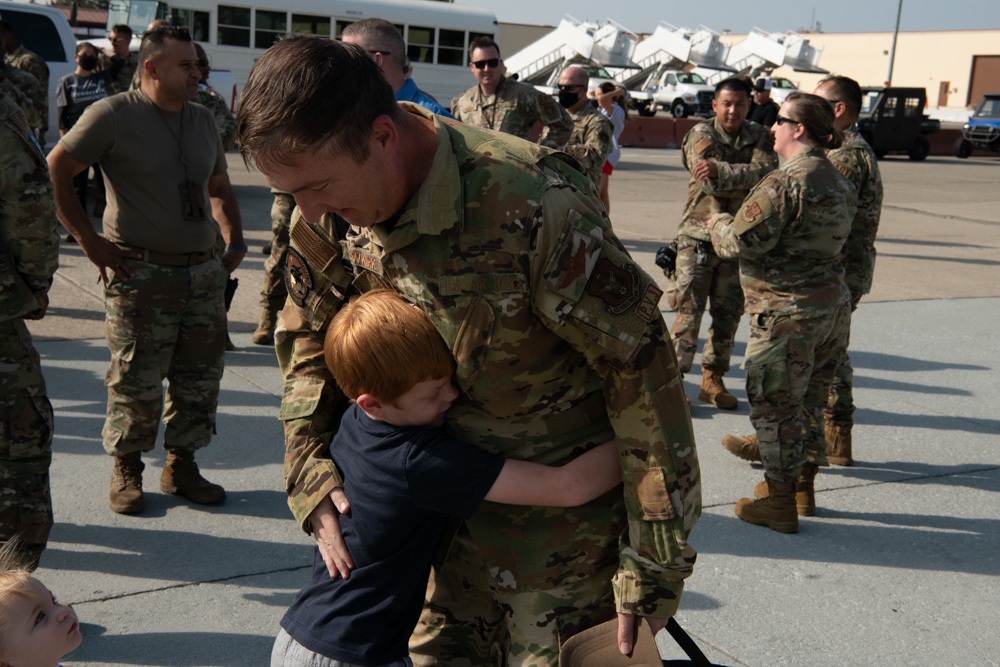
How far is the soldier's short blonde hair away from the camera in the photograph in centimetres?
181

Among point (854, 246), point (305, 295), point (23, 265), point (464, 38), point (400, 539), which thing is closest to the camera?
point (400, 539)

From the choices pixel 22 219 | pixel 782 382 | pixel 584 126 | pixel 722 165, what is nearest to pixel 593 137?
pixel 584 126

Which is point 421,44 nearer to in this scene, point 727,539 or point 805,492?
point 805,492

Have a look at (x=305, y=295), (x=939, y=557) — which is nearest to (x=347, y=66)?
(x=305, y=295)

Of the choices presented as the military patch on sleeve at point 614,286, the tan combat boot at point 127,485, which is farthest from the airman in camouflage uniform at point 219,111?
the military patch on sleeve at point 614,286

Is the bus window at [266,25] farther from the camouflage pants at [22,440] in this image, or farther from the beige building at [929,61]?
the beige building at [929,61]

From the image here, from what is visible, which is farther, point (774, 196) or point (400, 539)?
point (774, 196)

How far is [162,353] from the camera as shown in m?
4.22

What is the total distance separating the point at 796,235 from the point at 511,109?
3745 millimetres

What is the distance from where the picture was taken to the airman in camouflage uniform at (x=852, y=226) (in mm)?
5234

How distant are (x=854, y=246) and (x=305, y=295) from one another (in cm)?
416

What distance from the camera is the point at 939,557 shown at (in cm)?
424

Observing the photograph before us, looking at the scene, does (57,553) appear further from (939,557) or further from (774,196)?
(939,557)

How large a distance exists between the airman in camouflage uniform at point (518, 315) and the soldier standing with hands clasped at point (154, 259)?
237 centimetres
